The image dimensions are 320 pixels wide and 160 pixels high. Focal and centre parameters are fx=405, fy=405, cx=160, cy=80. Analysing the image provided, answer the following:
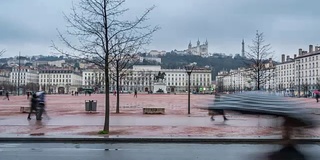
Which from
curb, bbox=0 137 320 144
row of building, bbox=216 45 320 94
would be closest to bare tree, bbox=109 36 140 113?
curb, bbox=0 137 320 144

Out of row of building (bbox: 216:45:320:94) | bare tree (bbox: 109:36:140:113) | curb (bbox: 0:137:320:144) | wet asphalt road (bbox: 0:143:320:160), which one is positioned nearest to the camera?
wet asphalt road (bbox: 0:143:320:160)

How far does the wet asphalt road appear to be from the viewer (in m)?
11.9

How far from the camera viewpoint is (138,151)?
13305 mm

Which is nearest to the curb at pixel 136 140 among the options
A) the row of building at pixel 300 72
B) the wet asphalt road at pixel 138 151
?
the wet asphalt road at pixel 138 151

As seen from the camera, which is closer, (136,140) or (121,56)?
(136,140)

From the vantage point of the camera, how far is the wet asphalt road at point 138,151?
11.9 meters

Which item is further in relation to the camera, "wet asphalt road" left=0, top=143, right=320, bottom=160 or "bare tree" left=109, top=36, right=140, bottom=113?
"bare tree" left=109, top=36, right=140, bottom=113

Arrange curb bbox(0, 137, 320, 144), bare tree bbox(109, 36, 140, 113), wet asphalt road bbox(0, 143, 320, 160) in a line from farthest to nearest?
bare tree bbox(109, 36, 140, 113) → curb bbox(0, 137, 320, 144) → wet asphalt road bbox(0, 143, 320, 160)

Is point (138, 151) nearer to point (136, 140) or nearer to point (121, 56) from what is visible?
point (136, 140)

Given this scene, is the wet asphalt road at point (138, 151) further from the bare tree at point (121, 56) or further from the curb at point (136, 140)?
the bare tree at point (121, 56)

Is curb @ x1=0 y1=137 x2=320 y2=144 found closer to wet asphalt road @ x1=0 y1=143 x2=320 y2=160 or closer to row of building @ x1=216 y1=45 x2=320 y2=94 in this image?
wet asphalt road @ x1=0 y1=143 x2=320 y2=160

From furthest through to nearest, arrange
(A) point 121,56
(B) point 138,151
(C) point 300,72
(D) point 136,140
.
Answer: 1. (C) point 300,72
2. (A) point 121,56
3. (D) point 136,140
4. (B) point 138,151

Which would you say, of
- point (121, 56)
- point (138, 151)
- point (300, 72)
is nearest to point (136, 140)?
point (138, 151)

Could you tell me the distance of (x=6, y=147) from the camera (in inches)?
564
